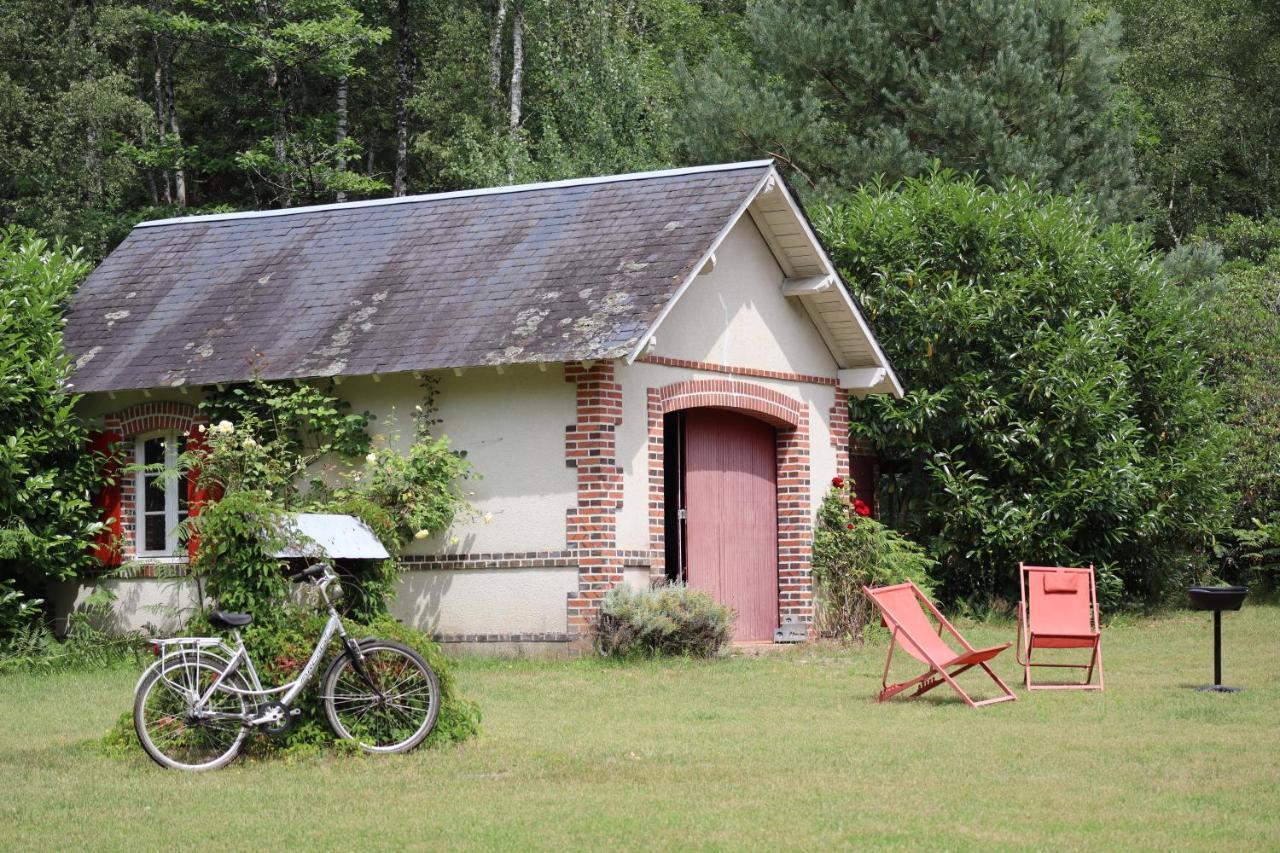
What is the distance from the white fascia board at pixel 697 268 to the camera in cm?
1452

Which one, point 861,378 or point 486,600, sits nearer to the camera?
point 486,600

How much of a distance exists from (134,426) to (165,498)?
0.83 m

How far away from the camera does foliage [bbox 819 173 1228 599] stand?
64.5ft

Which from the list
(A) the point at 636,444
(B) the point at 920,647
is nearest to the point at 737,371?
(A) the point at 636,444

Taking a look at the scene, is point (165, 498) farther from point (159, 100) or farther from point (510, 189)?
point (159, 100)

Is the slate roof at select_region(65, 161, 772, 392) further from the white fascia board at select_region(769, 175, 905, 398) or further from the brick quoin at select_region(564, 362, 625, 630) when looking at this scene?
the brick quoin at select_region(564, 362, 625, 630)

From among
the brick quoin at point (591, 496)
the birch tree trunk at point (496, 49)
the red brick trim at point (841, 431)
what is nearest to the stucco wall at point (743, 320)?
the red brick trim at point (841, 431)

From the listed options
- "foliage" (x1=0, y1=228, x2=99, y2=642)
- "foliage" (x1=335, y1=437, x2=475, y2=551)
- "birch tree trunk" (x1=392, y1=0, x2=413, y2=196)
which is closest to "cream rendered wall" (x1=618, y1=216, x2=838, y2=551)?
"foliage" (x1=335, y1=437, x2=475, y2=551)

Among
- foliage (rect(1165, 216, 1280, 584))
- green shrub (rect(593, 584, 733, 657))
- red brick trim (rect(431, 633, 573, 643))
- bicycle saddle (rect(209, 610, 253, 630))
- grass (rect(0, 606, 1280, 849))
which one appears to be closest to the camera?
grass (rect(0, 606, 1280, 849))

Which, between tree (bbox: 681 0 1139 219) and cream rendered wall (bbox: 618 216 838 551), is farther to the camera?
tree (bbox: 681 0 1139 219)

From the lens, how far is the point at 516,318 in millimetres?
15531

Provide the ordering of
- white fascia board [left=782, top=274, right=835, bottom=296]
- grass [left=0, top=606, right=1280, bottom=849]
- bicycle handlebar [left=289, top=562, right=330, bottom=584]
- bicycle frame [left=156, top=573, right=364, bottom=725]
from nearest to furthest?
grass [left=0, top=606, right=1280, bottom=849]
bicycle frame [left=156, top=573, right=364, bottom=725]
bicycle handlebar [left=289, top=562, right=330, bottom=584]
white fascia board [left=782, top=274, right=835, bottom=296]

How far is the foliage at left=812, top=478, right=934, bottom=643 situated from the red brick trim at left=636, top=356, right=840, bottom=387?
112 cm

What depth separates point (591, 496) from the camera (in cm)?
1523
